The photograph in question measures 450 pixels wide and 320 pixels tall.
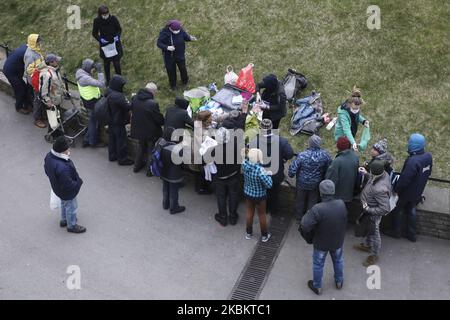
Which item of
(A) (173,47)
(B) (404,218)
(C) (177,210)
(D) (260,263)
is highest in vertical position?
(A) (173,47)

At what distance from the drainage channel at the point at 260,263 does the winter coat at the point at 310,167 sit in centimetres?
86

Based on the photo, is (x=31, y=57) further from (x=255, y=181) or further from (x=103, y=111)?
(x=255, y=181)

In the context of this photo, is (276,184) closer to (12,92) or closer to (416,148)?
(416,148)

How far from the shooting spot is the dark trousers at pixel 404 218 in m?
8.72

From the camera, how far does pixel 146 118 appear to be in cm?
988

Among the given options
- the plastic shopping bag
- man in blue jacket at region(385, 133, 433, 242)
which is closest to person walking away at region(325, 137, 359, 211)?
man in blue jacket at region(385, 133, 433, 242)

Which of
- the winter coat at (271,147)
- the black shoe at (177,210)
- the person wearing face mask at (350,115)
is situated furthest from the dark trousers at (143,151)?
the person wearing face mask at (350,115)

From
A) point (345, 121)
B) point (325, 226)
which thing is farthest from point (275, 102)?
point (325, 226)

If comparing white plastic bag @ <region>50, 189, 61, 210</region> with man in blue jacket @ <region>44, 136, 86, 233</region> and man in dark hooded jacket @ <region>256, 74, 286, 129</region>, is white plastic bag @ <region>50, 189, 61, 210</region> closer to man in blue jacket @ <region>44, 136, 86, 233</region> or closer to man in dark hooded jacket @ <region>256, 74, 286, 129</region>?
man in blue jacket @ <region>44, 136, 86, 233</region>

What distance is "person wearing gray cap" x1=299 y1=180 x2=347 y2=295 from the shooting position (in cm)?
751

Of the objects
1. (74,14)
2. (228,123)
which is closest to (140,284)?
(228,123)

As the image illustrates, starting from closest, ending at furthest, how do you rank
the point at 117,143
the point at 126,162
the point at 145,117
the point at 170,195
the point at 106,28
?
1. the point at 170,195
2. the point at 145,117
3. the point at 117,143
4. the point at 126,162
5. the point at 106,28

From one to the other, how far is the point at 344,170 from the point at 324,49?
14.7ft

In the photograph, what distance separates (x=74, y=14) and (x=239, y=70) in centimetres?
464
